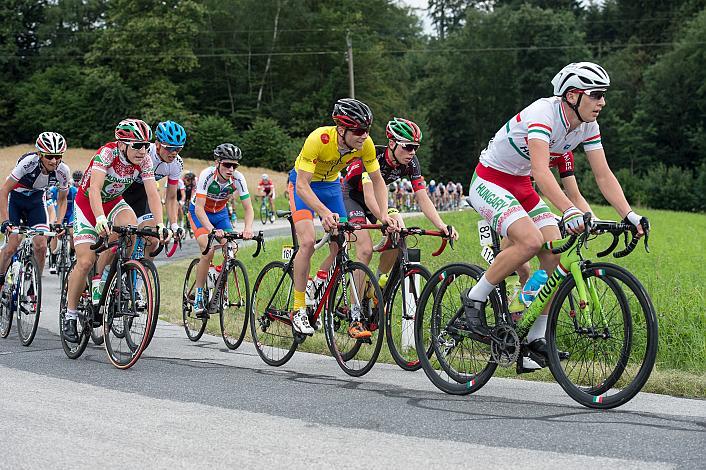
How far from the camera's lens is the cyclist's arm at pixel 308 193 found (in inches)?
320

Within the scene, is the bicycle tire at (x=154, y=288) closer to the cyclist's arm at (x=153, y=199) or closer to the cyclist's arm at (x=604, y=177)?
the cyclist's arm at (x=153, y=199)

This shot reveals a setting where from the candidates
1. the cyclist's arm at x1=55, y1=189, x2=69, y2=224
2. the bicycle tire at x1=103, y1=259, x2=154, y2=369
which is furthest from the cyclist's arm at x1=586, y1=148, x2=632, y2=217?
the cyclist's arm at x1=55, y1=189, x2=69, y2=224

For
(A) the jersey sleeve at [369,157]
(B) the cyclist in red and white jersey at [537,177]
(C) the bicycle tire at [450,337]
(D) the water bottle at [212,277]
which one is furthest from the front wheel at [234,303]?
(B) the cyclist in red and white jersey at [537,177]

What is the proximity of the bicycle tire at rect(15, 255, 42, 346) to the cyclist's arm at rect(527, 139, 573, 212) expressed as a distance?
19.3 ft

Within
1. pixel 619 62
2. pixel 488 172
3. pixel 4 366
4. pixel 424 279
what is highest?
pixel 619 62

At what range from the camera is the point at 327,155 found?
8.52 metres

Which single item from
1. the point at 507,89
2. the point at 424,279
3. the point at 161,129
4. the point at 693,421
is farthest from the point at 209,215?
the point at 507,89

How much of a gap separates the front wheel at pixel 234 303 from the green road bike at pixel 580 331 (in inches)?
134

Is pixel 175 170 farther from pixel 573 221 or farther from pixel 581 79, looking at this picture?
pixel 573 221

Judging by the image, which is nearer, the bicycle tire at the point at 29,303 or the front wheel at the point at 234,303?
the front wheel at the point at 234,303

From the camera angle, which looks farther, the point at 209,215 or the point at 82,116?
the point at 82,116

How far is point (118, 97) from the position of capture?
83500mm

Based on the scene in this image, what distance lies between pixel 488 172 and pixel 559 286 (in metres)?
1.12

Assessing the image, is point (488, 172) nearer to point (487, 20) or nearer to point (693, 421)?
point (693, 421)
